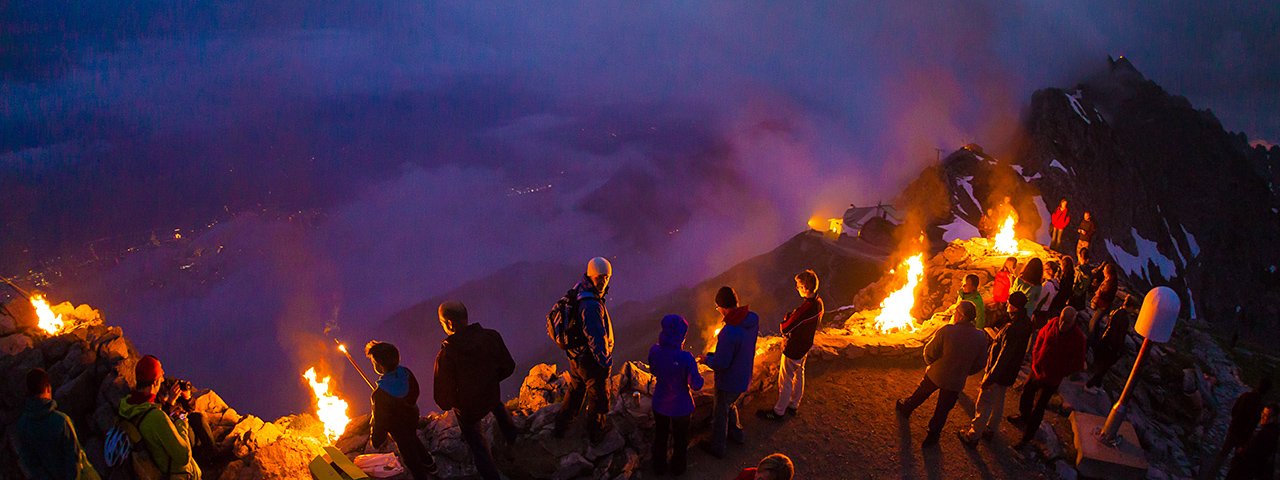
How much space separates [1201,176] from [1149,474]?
101 m

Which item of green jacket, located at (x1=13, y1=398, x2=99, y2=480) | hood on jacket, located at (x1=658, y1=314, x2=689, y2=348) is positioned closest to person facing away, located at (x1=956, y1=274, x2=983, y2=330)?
hood on jacket, located at (x1=658, y1=314, x2=689, y2=348)

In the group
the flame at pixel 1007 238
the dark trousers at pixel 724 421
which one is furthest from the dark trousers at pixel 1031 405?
the flame at pixel 1007 238

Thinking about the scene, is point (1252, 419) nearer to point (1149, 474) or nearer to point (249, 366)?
point (1149, 474)

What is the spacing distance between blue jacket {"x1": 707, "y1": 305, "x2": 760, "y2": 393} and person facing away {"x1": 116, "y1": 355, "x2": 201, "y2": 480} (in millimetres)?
5195

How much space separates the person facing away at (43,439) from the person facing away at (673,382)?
17.0 feet

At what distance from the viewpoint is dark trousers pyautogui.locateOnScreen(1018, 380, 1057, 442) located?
6887mm

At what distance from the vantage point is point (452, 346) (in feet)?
17.1

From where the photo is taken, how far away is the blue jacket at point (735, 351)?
587 centimetres

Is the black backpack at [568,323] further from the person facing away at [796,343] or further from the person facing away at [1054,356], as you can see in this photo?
the person facing away at [1054,356]

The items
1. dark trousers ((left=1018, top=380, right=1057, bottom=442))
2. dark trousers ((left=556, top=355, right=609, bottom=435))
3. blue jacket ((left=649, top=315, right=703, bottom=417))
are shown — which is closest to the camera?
blue jacket ((left=649, top=315, right=703, bottom=417))

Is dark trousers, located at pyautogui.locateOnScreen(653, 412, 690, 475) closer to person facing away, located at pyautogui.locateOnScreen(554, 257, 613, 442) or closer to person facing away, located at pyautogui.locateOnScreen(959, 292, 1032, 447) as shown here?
person facing away, located at pyautogui.locateOnScreen(554, 257, 613, 442)

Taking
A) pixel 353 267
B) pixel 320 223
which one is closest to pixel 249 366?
pixel 353 267

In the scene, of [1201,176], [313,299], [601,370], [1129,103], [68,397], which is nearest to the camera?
[601,370]

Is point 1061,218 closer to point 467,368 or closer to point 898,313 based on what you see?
point 898,313
